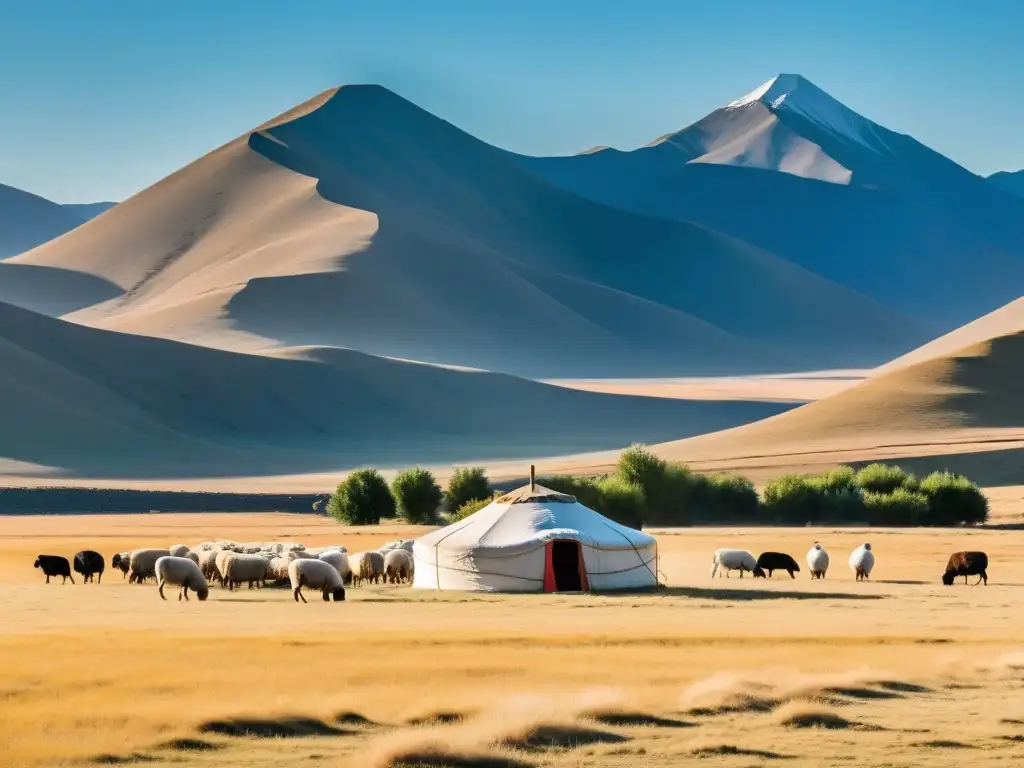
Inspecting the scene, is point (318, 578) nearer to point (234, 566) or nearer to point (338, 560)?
point (338, 560)

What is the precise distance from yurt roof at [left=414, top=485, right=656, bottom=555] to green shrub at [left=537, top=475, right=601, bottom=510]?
66.1ft

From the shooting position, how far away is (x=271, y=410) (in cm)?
13588

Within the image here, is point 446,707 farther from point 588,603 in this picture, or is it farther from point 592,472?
point 592,472

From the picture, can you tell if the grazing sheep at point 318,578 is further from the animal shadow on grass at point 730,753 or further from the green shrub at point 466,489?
the green shrub at point 466,489

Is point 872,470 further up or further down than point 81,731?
further up

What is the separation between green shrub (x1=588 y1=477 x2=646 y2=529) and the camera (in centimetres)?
6100

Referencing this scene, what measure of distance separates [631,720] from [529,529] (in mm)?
19550

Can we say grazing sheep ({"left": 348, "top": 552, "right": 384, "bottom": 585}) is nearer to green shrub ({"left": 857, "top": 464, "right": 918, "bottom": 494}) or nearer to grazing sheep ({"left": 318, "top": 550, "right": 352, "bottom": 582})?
grazing sheep ({"left": 318, "top": 550, "right": 352, "bottom": 582})

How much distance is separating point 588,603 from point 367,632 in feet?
24.5

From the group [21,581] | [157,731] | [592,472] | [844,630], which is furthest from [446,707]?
[592,472]

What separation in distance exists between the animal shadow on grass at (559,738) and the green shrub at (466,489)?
157 feet

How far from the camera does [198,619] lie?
29.3 meters

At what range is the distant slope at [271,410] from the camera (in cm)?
11056

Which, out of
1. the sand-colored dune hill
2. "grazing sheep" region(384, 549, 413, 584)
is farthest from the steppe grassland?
the sand-colored dune hill
